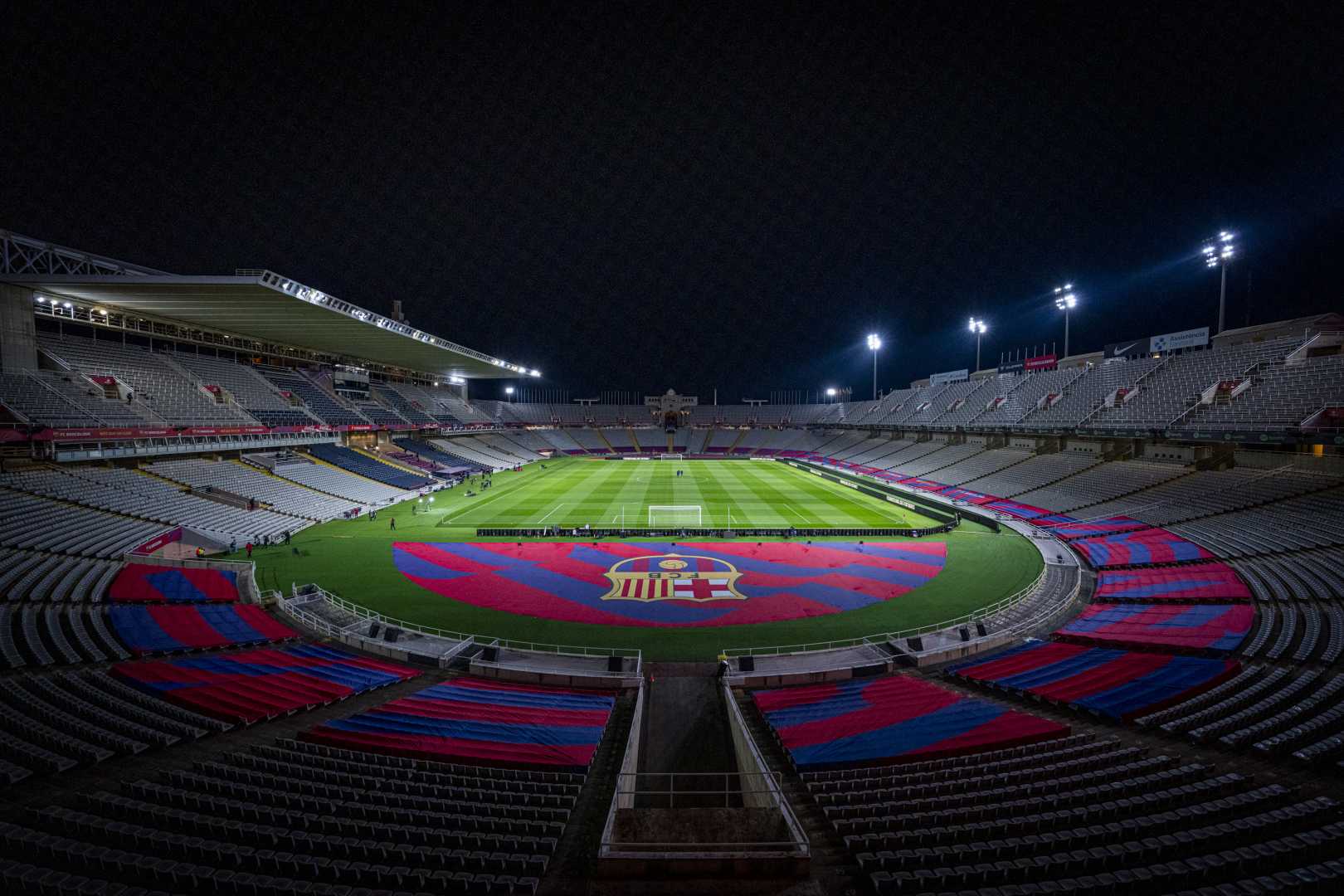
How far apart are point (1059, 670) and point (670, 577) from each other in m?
15.2

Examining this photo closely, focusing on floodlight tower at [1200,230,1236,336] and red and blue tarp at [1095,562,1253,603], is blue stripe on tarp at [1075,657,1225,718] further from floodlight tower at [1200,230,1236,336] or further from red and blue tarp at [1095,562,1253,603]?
floodlight tower at [1200,230,1236,336]

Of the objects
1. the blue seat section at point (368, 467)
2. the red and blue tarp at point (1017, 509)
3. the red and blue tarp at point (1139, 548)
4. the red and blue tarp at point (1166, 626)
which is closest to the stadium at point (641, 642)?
the red and blue tarp at point (1166, 626)

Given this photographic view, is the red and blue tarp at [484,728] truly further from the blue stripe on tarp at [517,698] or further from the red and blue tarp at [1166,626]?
the red and blue tarp at [1166,626]

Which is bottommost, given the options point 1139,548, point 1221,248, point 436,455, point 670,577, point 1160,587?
point 670,577

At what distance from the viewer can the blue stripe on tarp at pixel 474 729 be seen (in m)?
11.0

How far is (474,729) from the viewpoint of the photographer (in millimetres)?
11375

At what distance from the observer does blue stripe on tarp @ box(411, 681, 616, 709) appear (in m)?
13.0

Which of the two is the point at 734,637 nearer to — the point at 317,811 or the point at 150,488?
the point at 317,811

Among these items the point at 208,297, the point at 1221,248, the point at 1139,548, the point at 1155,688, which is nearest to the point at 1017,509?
the point at 1139,548

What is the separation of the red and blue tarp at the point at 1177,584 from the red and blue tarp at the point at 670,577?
6762mm

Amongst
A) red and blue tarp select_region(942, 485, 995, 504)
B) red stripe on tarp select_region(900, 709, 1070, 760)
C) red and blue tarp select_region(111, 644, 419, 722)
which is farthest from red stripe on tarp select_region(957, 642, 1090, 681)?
red and blue tarp select_region(942, 485, 995, 504)

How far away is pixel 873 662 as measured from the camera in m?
15.6

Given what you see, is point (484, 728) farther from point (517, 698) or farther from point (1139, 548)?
point (1139, 548)

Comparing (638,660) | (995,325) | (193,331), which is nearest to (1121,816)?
(638,660)
